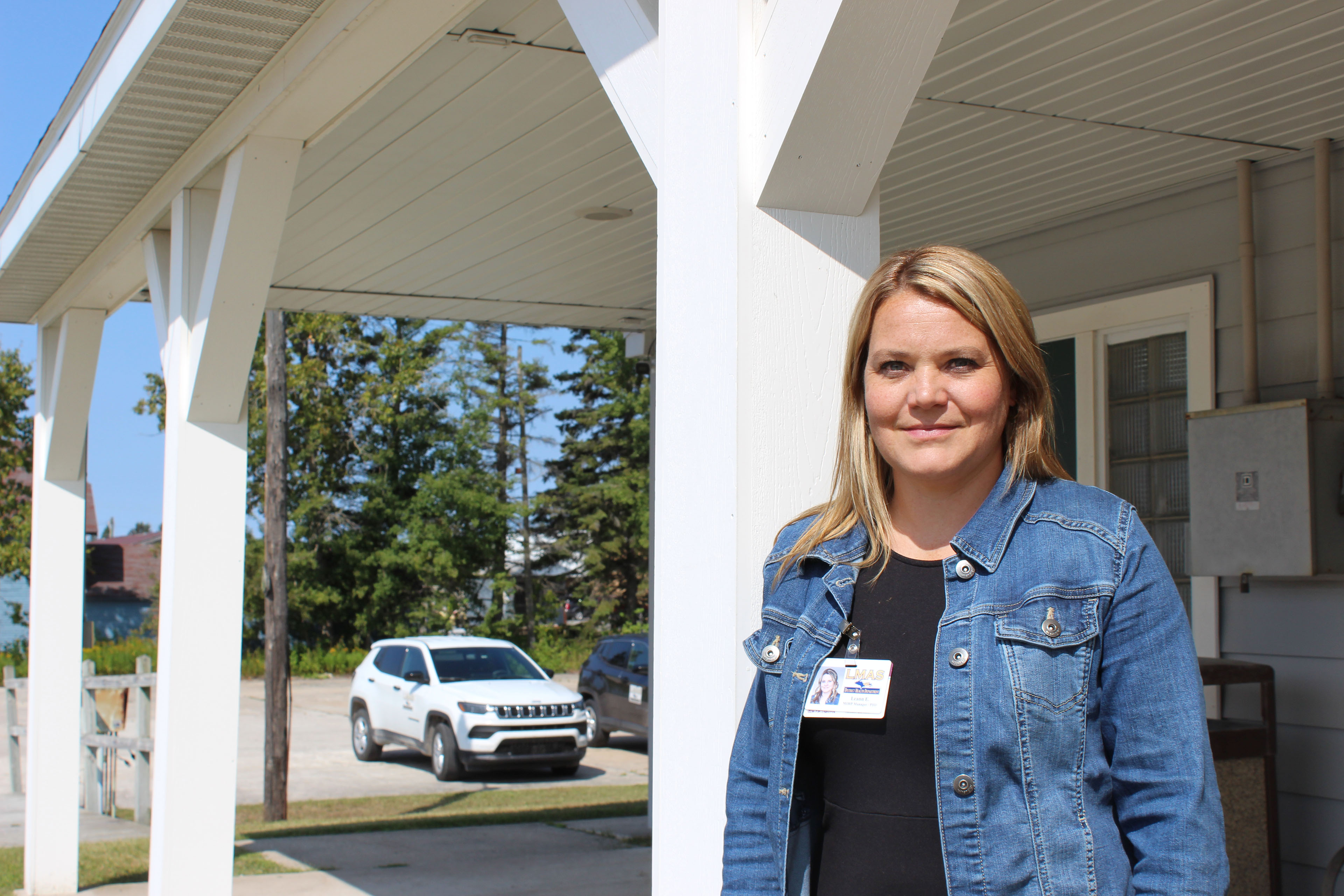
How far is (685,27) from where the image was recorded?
74.9 inches

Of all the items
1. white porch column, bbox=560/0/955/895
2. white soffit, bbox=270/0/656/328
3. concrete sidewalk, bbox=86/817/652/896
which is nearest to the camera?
white porch column, bbox=560/0/955/895

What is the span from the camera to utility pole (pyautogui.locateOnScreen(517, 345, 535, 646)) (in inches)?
1350

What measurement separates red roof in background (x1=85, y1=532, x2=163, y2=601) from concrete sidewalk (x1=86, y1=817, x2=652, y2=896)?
97.8 feet

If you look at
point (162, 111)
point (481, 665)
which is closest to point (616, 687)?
point (481, 665)

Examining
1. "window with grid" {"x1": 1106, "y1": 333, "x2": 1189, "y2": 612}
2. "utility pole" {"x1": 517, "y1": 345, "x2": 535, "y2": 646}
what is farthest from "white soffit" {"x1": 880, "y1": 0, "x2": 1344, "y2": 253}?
"utility pole" {"x1": 517, "y1": 345, "x2": 535, "y2": 646}

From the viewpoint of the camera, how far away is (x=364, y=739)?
569 inches

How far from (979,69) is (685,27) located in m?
2.13

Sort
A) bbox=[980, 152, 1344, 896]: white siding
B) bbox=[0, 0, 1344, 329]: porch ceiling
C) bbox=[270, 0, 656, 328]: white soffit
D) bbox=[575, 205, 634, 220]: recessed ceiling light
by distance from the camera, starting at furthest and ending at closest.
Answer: bbox=[575, 205, 634, 220]: recessed ceiling light, bbox=[980, 152, 1344, 896]: white siding, bbox=[270, 0, 656, 328]: white soffit, bbox=[0, 0, 1344, 329]: porch ceiling

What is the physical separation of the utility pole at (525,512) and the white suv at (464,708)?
1810 cm

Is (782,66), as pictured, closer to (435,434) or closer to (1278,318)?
(1278,318)

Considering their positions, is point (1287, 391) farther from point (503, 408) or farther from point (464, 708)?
point (503, 408)

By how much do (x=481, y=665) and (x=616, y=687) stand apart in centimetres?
198

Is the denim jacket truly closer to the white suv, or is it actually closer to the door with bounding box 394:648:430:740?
the white suv

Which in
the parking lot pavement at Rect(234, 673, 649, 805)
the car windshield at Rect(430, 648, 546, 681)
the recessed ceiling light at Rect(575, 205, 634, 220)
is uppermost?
the recessed ceiling light at Rect(575, 205, 634, 220)
